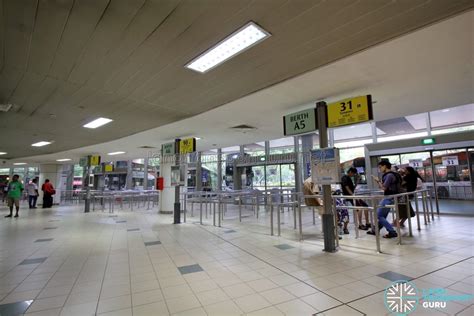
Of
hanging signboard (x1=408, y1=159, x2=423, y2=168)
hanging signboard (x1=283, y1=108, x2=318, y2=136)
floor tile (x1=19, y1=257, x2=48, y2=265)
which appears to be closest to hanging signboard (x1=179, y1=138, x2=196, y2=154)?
hanging signboard (x1=283, y1=108, x2=318, y2=136)

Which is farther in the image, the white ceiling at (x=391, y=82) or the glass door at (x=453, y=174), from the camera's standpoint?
the glass door at (x=453, y=174)

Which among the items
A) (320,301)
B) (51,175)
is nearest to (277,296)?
(320,301)

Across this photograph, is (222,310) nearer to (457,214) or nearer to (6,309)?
(6,309)

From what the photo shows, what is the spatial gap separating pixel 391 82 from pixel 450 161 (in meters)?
5.52

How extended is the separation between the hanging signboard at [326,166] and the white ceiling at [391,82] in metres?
1.01

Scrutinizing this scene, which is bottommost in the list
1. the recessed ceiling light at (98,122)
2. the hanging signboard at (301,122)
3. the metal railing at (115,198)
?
the metal railing at (115,198)

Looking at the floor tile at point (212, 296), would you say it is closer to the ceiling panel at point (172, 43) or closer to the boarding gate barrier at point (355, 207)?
the boarding gate barrier at point (355, 207)

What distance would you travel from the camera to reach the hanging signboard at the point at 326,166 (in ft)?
12.9

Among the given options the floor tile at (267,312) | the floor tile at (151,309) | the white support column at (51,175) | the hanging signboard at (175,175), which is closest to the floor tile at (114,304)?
the floor tile at (151,309)

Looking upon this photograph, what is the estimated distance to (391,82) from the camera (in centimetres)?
370

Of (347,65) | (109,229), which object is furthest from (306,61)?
(109,229)

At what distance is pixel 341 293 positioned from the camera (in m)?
2.45

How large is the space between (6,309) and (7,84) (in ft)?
9.97

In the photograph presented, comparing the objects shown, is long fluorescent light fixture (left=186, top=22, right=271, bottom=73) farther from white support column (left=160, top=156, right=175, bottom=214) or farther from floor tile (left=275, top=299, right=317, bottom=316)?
white support column (left=160, top=156, right=175, bottom=214)
